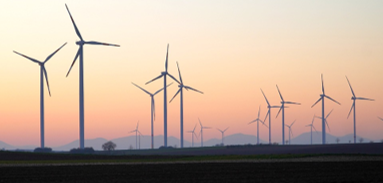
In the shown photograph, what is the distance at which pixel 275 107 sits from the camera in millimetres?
172500

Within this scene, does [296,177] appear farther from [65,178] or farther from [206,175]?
[65,178]

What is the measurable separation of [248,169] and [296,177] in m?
9.25

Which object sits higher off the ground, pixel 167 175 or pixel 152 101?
pixel 152 101

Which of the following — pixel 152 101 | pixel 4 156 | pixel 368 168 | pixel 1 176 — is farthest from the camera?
pixel 152 101

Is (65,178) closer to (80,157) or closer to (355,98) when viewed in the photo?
(80,157)

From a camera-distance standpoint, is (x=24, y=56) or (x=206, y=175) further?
(x=24, y=56)

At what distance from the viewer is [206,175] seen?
166 ft

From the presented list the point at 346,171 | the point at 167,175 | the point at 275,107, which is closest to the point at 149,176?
the point at 167,175

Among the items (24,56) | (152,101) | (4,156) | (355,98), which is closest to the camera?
(4,156)

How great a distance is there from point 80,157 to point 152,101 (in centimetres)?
4953

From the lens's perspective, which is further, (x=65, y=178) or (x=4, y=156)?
(x=4, y=156)

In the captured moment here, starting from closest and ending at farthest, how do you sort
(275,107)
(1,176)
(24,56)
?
(1,176) < (24,56) < (275,107)

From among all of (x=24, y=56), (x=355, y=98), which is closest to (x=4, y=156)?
(x=24, y=56)

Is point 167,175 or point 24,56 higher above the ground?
point 24,56
